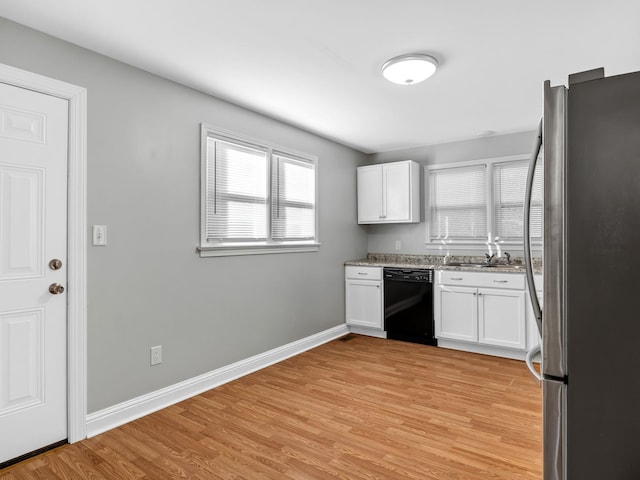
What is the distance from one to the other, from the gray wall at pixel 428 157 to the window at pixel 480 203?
94 mm

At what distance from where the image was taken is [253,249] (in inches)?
137

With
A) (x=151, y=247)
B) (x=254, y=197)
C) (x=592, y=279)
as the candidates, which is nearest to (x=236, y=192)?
(x=254, y=197)

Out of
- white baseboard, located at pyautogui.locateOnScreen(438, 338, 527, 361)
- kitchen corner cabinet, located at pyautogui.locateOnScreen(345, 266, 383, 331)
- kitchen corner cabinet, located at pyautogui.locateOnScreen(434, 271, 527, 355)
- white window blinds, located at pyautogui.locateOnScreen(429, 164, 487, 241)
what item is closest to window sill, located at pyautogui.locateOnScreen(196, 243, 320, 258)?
kitchen corner cabinet, located at pyautogui.locateOnScreen(345, 266, 383, 331)

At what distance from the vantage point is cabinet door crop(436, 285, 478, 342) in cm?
397

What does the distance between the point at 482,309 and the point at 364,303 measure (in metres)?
Result: 1.35

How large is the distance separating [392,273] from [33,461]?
136 inches

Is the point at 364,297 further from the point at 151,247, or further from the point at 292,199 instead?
the point at 151,247

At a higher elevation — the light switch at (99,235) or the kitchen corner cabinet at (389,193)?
the kitchen corner cabinet at (389,193)

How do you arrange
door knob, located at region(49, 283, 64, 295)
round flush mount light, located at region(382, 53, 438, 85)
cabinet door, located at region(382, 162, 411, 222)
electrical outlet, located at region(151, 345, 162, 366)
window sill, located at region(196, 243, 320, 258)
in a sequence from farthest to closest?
cabinet door, located at region(382, 162, 411, 222)
window sill, located at region(196, 243, 320, 258)
electrical outlet, located at region(151, 345, 162, 366)
round flush mount light, located at region(382, 53, 438, 85)
door knob, located at region(49, 283, 64, 295)

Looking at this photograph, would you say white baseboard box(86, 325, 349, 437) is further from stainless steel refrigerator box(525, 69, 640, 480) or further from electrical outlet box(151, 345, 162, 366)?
stainless steel refrigerator box(525, 69, 640, 480)

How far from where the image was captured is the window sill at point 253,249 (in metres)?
3.08

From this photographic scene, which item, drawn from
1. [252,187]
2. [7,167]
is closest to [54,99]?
[7,167]

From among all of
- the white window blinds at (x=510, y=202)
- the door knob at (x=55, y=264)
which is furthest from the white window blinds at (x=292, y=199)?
the white window blinds at (x=510, y=202)

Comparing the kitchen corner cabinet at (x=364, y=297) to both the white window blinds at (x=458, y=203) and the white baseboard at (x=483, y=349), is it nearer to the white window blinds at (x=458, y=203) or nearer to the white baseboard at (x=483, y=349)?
the white baseboard at (x=483, y=349)
